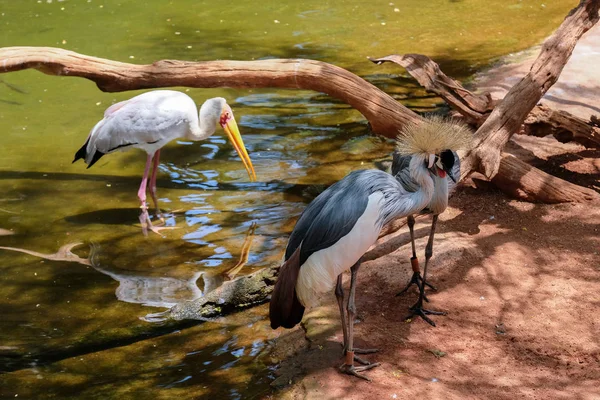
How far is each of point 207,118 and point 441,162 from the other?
315 centimetres

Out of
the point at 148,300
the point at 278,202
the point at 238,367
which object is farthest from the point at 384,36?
the point at 238,367

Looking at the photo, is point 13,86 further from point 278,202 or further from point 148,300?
point 148,300

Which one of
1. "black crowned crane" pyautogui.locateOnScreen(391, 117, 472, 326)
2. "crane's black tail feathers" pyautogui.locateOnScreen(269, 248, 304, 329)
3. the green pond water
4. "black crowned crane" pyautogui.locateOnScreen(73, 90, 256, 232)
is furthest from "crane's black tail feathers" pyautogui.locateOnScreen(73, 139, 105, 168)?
"crane's black tail feathers" pyautogui.locateOnScreen(269, 248, 304, 329)

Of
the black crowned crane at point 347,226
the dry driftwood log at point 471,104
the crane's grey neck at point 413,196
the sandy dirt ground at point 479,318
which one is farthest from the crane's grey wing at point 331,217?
the dry driftwood log at point 471,104

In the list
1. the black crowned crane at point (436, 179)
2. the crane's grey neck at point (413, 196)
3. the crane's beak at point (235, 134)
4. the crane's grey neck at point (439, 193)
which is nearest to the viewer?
the crane's grey neck at point (413, 196)

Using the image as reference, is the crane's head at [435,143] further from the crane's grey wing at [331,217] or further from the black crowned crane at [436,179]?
the crane's grey wing at [331,217]

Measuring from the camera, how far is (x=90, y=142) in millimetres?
7047

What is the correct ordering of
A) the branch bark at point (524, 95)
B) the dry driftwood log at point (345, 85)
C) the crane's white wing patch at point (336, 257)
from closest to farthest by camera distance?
the crane's white wing patch at point (336, 257), the dry driftwood log at point (345, 85), the branch bark at point (524, 95)

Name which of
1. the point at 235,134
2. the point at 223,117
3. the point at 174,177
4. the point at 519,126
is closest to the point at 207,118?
the point at 223,117

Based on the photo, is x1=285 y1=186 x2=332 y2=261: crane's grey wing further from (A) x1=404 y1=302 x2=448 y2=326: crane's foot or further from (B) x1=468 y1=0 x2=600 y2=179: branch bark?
(B) x1=468 y1=0 x2=600 y2=179: branch bark

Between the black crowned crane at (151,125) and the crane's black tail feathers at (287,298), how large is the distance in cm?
277

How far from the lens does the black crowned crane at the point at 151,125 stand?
6.90 m

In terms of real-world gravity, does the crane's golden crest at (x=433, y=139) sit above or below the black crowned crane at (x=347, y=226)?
above

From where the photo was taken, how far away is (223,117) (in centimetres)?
713
